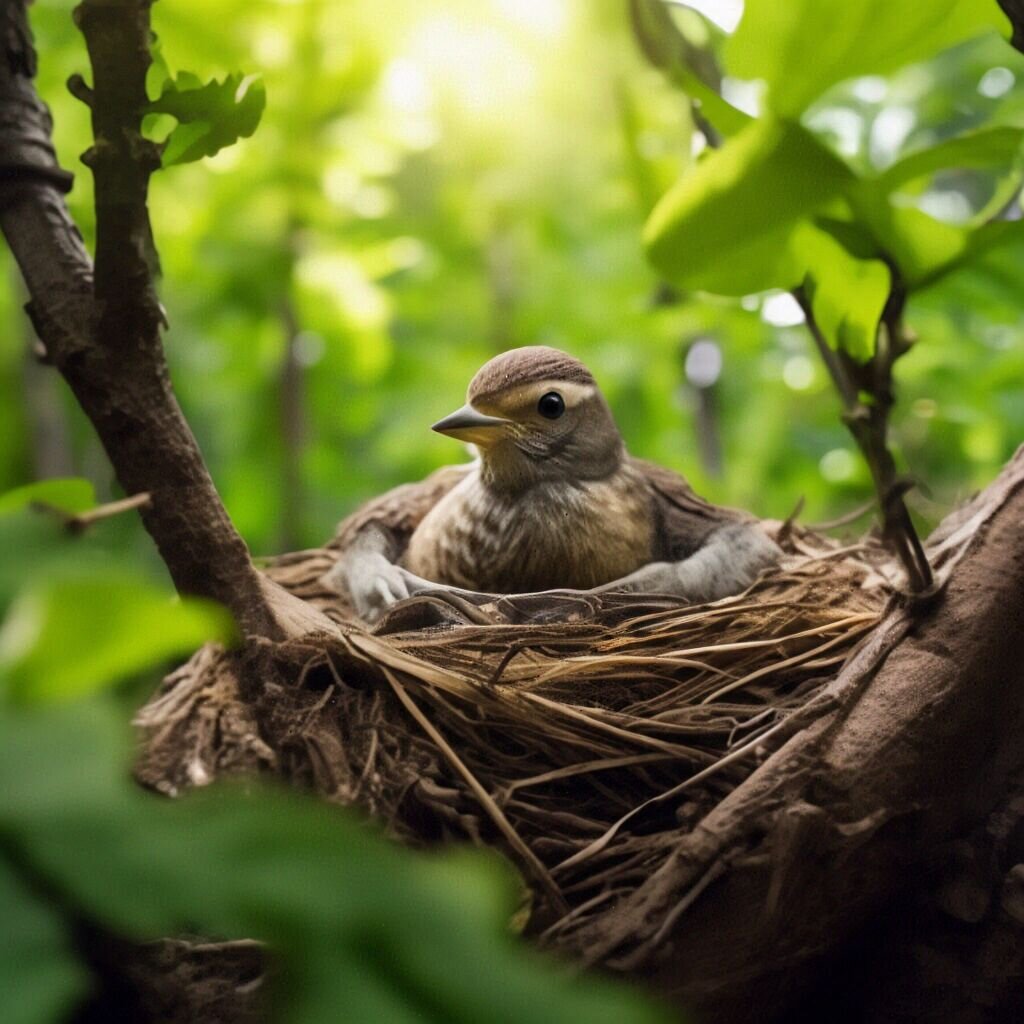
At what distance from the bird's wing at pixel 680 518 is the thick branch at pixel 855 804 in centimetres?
71

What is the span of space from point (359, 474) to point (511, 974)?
304 cm

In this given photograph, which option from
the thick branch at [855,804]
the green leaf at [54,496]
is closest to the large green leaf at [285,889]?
the green leaf at [54,496]

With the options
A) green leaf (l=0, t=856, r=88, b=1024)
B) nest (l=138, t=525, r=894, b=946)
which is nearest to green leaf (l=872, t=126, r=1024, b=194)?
nest (l=138, t=525, r=894, b=946)

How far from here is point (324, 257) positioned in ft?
9.13

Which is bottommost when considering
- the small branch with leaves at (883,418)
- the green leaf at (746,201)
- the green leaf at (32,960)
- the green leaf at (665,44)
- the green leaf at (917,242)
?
the small branch with leaves at (883,418)

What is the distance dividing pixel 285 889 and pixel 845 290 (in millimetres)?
724

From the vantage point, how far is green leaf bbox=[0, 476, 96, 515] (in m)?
0.65

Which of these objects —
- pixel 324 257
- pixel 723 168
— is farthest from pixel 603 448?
pixel 324 257

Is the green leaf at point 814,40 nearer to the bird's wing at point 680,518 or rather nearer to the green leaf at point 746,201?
the green leaf at point 746,201

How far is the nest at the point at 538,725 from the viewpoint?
3.54 feet

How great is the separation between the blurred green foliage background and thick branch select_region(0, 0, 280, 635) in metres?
1.17

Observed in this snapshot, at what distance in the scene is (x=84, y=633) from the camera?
1.42ft

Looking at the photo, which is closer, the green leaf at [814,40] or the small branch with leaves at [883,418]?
the green leaf at [814,40]

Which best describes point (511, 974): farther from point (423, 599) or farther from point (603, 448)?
point (603, 448)
